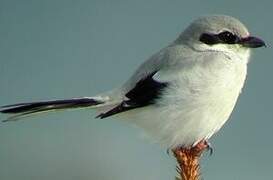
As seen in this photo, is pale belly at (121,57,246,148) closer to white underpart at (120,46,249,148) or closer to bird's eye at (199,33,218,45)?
white underpart at (120,46,249,148)

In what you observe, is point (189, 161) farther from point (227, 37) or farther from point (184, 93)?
point (227, 37)

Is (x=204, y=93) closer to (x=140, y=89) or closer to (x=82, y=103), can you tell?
(x=140, y=89)

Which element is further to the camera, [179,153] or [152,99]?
[152,99]

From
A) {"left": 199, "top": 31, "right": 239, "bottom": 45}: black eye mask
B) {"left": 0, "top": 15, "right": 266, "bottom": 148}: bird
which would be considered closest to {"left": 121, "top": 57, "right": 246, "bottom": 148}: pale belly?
{"left": 0, "top": 15, "right": 266, "bottom": 148}: bird

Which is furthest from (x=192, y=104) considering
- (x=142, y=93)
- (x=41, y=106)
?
(x=41, y=106)

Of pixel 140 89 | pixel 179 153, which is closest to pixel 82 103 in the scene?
pixel 140 89
